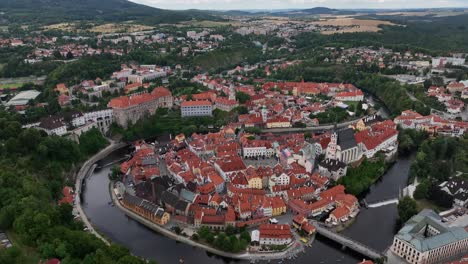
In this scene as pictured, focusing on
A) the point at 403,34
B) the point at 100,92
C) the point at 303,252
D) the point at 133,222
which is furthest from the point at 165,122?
the point at 403,34

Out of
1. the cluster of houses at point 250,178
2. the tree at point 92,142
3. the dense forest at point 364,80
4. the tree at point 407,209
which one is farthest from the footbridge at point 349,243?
the dense forest at point 364,80

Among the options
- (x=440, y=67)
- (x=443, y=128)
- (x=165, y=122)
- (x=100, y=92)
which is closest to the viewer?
(x=443, y=128)

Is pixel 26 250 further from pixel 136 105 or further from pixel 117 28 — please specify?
pixel 117 28

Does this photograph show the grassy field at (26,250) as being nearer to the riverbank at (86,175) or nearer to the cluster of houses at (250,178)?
the riverbank at (86,175)

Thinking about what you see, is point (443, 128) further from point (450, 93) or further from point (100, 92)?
point (100, 92)

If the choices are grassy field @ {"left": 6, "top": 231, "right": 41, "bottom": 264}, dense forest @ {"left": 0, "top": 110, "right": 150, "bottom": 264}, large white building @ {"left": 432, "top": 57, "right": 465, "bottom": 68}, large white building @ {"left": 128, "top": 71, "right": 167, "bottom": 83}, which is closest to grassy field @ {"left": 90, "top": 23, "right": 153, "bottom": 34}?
large white building @ {"left": 128, "top": 71, "right": 167, "bottom": 83}

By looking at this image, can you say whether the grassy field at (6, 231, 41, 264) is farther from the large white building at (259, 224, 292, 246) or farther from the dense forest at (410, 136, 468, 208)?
the dense forest at (410, 136, 468, 208)
